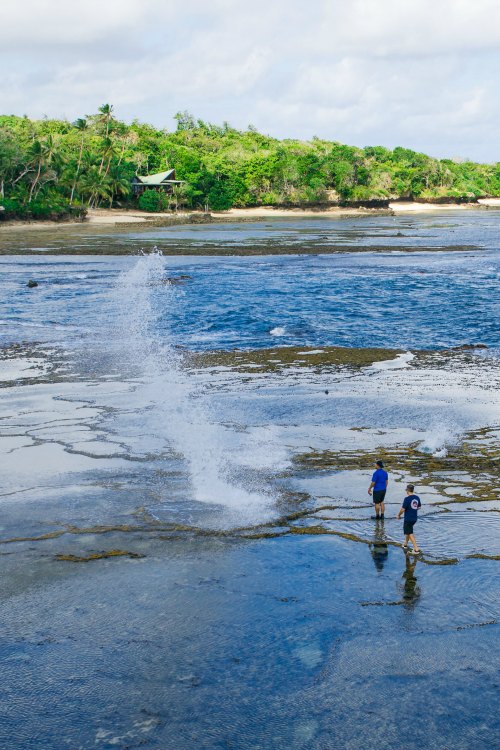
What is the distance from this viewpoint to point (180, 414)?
22.1 meters

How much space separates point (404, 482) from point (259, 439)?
4414 millimetres

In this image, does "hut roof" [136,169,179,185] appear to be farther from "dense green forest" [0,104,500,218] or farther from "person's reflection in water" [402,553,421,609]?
"person's reflection in water" [402,553,421,609]

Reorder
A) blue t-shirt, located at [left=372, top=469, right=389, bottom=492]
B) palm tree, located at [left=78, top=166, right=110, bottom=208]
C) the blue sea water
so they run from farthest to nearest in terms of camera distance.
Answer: palm tree, located at [left=78, top=166, right=110, bottom=208], the blue sea water, blue t-shirt, located at [left=372, top=469, right=389, bottom=492]

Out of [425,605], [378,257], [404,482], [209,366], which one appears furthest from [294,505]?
[378,257]

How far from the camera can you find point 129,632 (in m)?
11.0

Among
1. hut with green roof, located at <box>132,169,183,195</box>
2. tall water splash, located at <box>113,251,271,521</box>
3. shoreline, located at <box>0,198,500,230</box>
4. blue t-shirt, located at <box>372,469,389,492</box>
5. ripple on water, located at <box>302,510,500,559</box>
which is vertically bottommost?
ripple on water, located at <box>302,510,500,559</box>

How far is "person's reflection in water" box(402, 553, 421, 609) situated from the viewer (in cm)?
1179

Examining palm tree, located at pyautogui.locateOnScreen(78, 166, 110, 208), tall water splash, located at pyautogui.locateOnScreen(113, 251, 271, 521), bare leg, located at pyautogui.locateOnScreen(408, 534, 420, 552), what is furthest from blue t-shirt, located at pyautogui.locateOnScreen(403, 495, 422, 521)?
palm tree, located at pyautogui.locateOnScreen(78, 166, 110, 208)

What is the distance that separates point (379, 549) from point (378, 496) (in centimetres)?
121

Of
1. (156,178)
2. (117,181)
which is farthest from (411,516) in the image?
(156,178)

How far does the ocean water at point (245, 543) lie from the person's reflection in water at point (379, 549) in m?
0.04

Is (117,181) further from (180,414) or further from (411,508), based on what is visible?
(411,508)

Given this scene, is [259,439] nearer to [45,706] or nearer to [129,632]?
[129,632]

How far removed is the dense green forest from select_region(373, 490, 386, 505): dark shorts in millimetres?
96114
